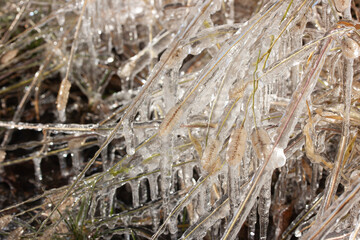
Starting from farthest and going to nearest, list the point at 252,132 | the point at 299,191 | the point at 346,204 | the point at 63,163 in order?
the point at 63,163
the point at 299,191
the point at 252,132
the point at 346,204

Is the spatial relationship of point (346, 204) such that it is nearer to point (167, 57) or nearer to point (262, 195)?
point (262, 195)

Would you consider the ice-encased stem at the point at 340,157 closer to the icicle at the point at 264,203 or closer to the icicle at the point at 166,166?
the icicle at the point at 264,203

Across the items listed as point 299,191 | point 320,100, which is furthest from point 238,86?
point 299,191

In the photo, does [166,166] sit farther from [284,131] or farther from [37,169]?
[37,169]

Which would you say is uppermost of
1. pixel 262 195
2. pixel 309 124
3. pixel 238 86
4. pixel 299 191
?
pixel 238 86

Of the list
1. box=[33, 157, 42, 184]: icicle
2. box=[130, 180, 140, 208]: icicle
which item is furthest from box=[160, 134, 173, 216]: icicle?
box=[33, 157, 42, 184]: icicle

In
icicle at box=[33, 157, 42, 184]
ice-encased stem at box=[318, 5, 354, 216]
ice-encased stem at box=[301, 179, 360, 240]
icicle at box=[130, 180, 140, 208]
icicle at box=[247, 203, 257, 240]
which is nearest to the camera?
ice-encased stem at box=[301, 179, 360, 240]

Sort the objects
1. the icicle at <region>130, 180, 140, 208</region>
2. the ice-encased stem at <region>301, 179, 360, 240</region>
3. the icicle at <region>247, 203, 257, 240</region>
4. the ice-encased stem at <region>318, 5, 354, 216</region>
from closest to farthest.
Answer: the ice-encased stem at <region>301, 179, 360, 240</region>
the ice-encased stem at <region>318, 5, 354, 216</region>
the icicle at <region>247, 203, 257, 240</region>
the icicle at <region>130, 180, 140, 208</region>

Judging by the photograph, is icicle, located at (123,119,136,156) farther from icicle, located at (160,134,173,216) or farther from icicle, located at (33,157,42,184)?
icicle, located at (33,157,42,184)

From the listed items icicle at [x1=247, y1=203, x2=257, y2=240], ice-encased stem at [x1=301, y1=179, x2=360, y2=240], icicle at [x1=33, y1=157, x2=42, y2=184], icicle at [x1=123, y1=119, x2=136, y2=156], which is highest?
icicle at [x1=123, y1=119, x2=136, y2=156]
